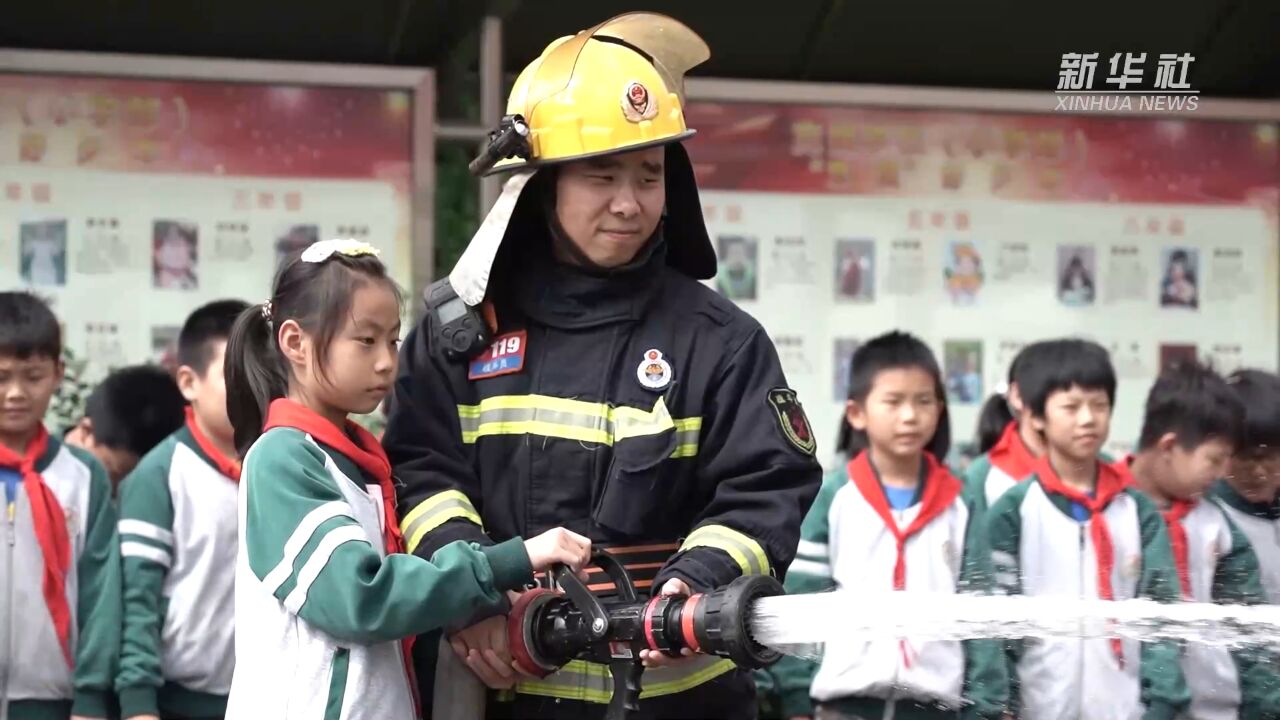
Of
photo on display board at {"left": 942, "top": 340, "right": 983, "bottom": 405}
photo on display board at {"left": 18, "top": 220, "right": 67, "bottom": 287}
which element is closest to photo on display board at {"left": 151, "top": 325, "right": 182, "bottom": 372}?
photo on display board at {"left": 18, "top": 220, "right": 67, "bottom": 287}

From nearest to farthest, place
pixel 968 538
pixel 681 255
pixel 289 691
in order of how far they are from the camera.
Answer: pixel 289 691 < pixel 681 255 < pixel 968 538

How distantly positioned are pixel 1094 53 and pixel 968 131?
1.68 feet

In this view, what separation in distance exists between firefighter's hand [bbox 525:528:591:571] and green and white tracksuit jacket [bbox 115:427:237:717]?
1.87 metres

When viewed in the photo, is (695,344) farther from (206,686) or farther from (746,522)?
(206,686)

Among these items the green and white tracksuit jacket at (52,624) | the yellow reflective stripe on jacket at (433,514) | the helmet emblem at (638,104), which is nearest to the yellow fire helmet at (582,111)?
the helmet emblem at (638,104)

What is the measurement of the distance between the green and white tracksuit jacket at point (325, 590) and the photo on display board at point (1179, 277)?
4.28m

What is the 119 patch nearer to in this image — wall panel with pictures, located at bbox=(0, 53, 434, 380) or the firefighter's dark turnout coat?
the firefighter's dark turnout coat

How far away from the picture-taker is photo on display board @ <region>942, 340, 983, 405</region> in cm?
644

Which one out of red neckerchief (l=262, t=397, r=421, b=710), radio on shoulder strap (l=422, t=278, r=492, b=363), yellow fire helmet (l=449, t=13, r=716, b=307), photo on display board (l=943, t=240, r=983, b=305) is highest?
yellow fire helmet (l=449, t=13, r=716, b=307)

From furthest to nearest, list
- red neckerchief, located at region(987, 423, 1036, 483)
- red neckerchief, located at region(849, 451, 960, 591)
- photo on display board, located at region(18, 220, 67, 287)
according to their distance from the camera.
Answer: photo on display board, located at region(18, 220, 67, 287) < red neckerchief, located at region(987, 423, 1036, 483) < red neckerchief, located at region(849, 451, 960, 591)

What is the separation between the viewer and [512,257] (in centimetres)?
332

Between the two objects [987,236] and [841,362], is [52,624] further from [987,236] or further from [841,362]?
[987,236]

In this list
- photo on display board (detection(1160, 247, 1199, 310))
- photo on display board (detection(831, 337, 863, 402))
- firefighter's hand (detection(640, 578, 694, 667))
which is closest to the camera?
firefighter's hand (detection(640, 578, 694, 667))

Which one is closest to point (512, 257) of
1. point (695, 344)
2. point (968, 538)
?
point (695, 344)
